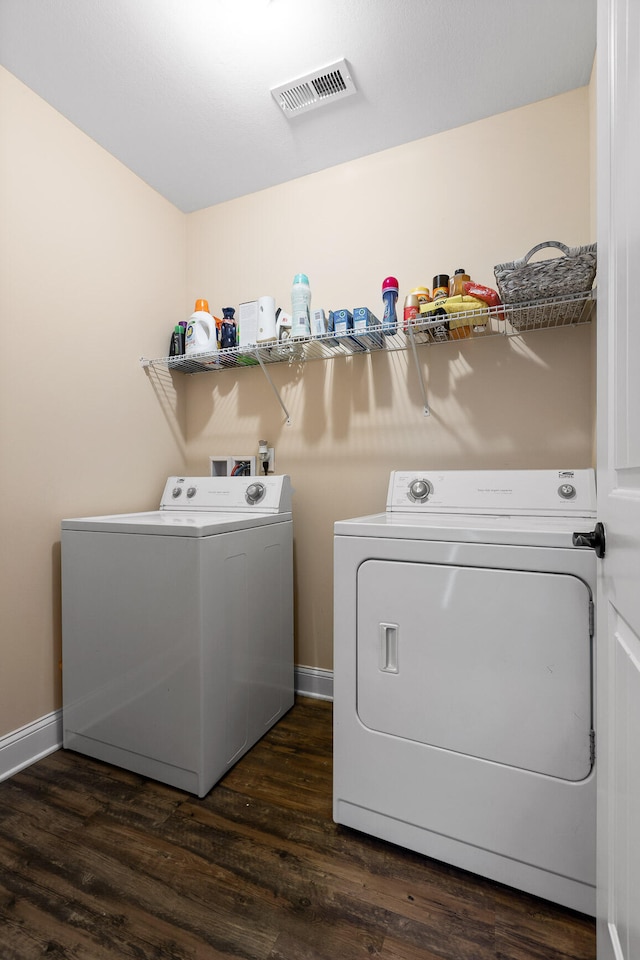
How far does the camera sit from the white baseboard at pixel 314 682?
78.6 inches

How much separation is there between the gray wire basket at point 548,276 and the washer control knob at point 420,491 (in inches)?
26.2

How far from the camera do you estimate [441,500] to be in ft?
5.26

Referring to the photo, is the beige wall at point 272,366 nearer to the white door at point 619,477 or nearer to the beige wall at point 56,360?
the beige wall at point 56,360

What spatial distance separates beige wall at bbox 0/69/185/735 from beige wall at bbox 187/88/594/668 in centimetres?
39

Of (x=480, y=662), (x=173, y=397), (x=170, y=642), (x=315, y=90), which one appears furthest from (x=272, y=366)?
(x=480, y=662)

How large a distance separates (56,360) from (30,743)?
139 centimetres

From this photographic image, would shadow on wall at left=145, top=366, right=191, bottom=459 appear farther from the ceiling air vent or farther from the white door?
the white door

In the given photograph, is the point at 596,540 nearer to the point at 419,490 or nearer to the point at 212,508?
the point at 419,490

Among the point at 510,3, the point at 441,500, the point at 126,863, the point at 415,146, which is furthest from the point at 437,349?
the point at 126,863

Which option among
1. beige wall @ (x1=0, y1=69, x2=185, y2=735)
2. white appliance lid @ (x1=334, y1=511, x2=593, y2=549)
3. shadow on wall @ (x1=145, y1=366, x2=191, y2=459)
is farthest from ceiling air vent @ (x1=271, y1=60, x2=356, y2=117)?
white appliance lid @ (x1=334, y1=511, x2=593, y2=549)

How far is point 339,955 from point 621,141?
1568 millimetres

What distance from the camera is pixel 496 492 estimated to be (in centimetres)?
153

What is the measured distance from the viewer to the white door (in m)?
0.57

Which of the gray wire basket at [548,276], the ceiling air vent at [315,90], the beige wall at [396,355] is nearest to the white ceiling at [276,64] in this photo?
the ceiling air vent at [315,90]
